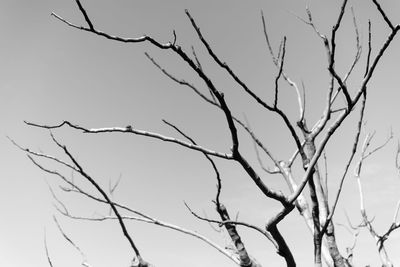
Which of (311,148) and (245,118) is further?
(311,148)

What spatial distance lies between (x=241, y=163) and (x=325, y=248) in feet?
6.50

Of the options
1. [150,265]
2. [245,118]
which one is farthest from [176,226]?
[245,118]

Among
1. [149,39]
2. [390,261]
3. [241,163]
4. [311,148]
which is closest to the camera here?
[149,39]

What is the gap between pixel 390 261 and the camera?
5.47 metres

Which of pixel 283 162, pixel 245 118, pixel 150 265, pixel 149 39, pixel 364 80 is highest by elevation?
pixel 283 162

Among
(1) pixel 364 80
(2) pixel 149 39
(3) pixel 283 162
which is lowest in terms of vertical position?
(2) pixel 149 39

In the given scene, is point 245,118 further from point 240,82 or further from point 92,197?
point 92,197

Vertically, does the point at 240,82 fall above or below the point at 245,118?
below

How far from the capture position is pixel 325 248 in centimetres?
307

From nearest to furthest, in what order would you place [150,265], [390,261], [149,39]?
[149,39] < [150,265] < [390,261]

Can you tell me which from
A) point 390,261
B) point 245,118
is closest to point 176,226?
point 245,118

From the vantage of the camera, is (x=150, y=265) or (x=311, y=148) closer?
(x=150, y=265)

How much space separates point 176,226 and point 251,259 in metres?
0.63

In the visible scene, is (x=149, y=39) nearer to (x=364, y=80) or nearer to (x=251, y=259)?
(x=364, y=80)
